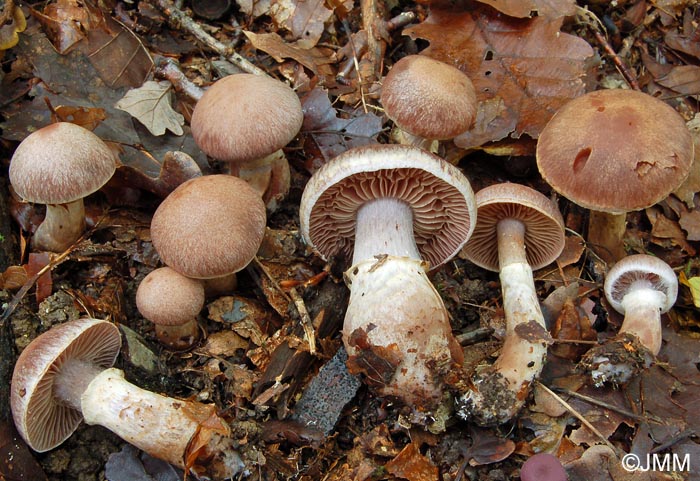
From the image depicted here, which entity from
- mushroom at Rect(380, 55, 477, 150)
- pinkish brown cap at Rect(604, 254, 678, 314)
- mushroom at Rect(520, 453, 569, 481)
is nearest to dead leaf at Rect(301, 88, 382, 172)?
mushroom at Rect(380, 55, 477, 150)

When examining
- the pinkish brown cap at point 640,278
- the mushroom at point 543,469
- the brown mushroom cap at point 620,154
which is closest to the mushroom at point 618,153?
the brown mushroom cap at point 620,154

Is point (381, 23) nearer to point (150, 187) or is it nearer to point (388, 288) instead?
point (150, 187)

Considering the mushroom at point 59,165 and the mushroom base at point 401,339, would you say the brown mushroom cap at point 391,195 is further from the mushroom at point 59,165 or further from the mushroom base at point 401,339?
the mushroom at point 59,165

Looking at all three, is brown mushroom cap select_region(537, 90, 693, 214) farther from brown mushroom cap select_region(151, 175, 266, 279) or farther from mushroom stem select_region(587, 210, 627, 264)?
brown mushroom cap select_region(151, 175, 266, 279)

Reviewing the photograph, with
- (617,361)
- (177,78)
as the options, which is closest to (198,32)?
(177,78)

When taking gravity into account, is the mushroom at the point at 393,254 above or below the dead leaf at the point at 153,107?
below

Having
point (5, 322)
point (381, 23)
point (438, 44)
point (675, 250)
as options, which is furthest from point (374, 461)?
point (381, 23)
